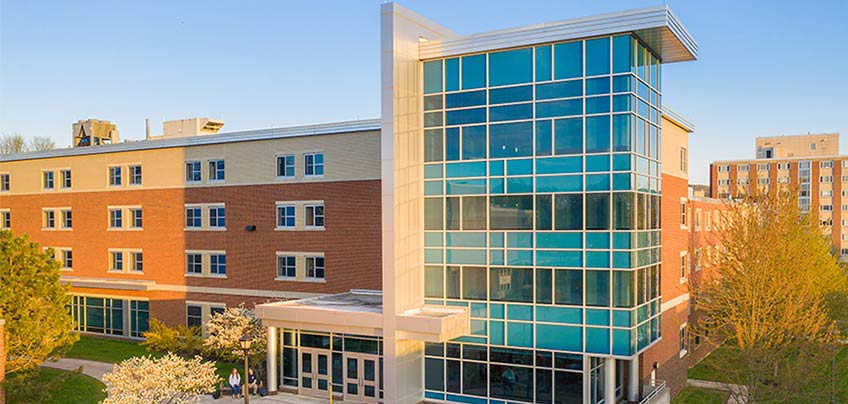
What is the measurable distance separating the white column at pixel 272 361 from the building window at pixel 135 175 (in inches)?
633

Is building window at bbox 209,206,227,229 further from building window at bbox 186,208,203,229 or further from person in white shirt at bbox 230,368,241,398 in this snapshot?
person in white shirt at bbox 230,368,241,398

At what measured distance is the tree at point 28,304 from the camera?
83.1 ft

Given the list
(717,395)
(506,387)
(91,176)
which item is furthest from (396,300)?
(91,176)

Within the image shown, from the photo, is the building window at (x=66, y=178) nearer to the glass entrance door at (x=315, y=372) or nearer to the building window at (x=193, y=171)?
the building window at (x=193, y=171)

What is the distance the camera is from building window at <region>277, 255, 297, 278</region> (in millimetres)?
34656

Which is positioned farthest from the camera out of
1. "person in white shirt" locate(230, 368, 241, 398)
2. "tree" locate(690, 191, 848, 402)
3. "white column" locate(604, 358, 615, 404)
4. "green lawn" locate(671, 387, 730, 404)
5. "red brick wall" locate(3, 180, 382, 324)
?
"red brick wall" locate(3, 180, 382, 324)

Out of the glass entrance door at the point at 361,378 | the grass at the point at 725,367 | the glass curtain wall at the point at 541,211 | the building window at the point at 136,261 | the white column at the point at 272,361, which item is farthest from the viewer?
the building window at the point at 136,261

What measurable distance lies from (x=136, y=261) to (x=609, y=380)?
91.8 ft

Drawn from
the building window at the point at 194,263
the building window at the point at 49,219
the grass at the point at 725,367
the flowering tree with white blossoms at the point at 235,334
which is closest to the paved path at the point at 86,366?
the flowering tree with white blossoms at the point at 235,334

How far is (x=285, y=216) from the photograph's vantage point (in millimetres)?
34906

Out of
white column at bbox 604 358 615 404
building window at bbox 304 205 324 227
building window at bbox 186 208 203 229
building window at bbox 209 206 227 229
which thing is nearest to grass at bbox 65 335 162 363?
building window at bbox 186 208 203 229

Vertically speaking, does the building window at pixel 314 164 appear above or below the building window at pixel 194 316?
above

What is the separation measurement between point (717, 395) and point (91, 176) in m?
36.0

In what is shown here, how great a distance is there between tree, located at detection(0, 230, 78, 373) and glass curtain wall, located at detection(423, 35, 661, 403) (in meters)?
14.2
